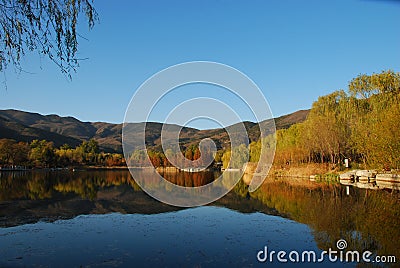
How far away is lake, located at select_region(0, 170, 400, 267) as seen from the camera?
8.73 metres

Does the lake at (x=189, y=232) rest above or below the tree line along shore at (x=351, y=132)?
below

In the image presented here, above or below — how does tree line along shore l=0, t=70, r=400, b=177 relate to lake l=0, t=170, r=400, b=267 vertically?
above

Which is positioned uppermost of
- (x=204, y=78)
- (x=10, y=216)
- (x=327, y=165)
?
(x=204, y=78)

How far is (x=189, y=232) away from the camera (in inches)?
474

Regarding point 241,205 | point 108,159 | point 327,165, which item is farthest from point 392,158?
point 108,159

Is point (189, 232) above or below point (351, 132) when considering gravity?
below

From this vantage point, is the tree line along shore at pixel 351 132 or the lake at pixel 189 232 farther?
the tree line along shore at pixel 351 132

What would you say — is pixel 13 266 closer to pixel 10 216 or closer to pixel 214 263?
pixel 214 263

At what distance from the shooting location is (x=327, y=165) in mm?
42969

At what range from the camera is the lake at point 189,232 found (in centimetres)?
873

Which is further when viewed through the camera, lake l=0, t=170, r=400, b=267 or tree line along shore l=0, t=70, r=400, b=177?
tree line along shore l=0, t=70, r=400, b=177

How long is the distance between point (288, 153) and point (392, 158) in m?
23.3

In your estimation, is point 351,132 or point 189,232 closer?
point 189,232

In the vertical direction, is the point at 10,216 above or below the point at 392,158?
below
